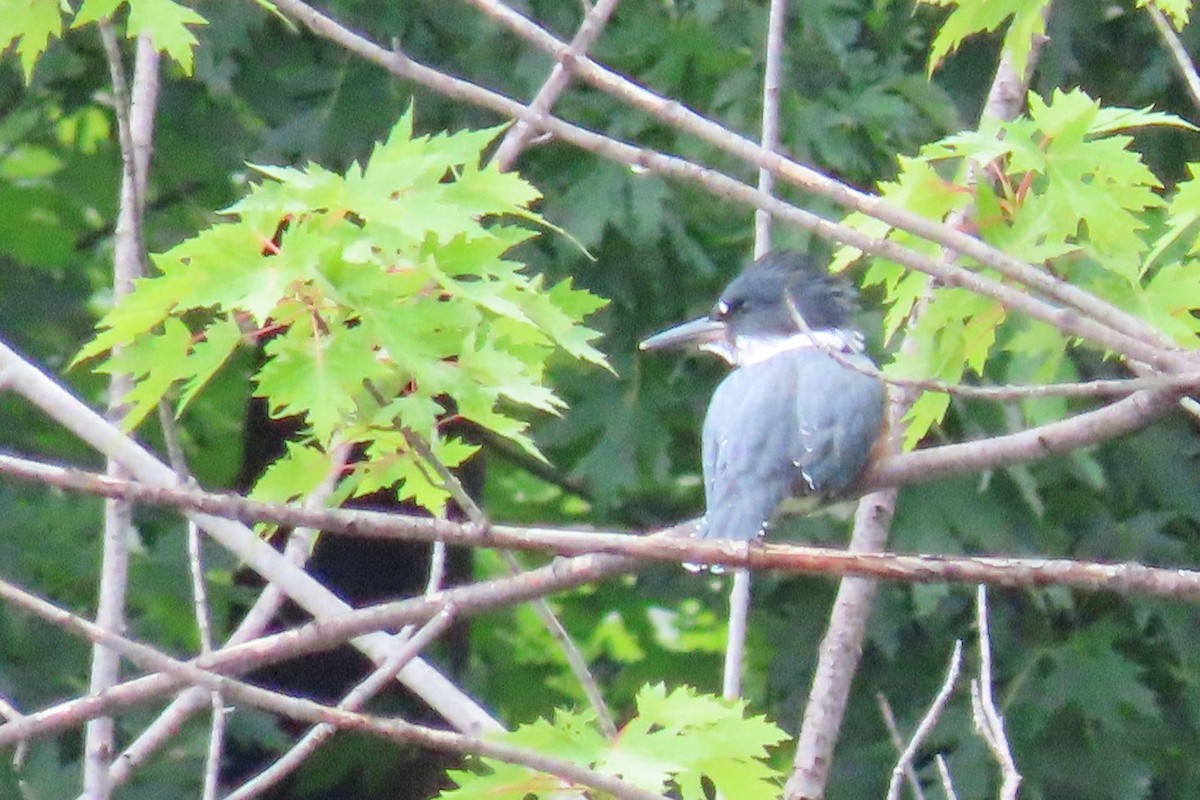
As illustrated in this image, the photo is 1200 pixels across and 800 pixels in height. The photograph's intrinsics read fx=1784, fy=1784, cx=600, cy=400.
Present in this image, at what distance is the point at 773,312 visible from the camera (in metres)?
3.44

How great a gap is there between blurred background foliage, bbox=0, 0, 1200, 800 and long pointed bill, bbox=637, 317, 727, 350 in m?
0.34

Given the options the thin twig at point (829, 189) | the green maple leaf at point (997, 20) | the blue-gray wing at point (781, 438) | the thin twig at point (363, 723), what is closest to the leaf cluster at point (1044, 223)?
the green maple leaf at point (997, 20)

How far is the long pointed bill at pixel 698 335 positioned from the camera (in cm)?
350

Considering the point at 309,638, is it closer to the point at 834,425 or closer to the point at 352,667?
the point at 834,425

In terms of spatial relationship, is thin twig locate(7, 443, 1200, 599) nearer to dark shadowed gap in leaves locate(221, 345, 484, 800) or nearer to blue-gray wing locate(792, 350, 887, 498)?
blue-gray wing locate(792, 350, 887, 498)

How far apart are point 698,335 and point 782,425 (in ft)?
1.91

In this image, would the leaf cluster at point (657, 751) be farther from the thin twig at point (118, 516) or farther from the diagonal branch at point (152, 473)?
the thin twig at point (118, 516)

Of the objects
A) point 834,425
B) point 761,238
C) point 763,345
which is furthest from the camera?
point 763,345

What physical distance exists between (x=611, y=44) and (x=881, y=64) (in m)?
0.66

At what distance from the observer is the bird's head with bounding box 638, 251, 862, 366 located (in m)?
3.39

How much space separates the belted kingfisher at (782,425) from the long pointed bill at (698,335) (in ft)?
0.31

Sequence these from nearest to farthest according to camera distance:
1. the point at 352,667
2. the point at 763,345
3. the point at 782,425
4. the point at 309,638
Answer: the point at 309,638
the point at 782,425
the point at 763,345
the point at 352,667

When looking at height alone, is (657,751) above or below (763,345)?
below

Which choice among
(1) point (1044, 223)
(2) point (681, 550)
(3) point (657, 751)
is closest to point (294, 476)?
(3) point (657, 751)
